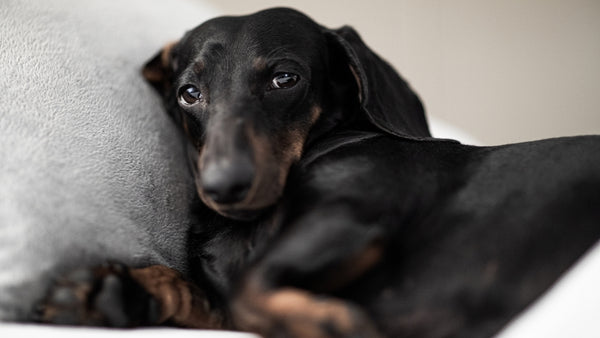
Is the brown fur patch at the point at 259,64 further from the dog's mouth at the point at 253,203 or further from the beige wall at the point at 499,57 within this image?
the beige wall at the point at 499,57

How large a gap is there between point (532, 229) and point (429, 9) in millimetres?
3094

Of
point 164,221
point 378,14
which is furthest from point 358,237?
point 378,14

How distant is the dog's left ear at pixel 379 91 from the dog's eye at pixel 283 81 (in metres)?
0.22

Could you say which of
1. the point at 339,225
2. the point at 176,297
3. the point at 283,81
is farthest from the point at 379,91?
the point at 176,297

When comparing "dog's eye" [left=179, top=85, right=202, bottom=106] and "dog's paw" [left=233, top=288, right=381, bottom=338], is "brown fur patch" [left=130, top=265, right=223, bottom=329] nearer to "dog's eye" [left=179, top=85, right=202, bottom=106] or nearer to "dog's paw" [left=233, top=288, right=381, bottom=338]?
"dog's paw" [left=233, top=288, right=381, bottom=338]

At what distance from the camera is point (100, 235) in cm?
147

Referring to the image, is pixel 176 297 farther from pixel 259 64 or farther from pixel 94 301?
pixel 259 64

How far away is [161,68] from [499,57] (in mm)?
2902

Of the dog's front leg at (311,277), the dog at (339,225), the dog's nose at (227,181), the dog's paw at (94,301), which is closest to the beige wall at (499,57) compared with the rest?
the dog at (339,225)

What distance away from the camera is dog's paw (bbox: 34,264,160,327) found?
1.31 meters

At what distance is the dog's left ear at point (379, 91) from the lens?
71.6 inches

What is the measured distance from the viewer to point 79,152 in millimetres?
1595

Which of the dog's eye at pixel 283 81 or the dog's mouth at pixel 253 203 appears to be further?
the dog's eye at pixel 283 81

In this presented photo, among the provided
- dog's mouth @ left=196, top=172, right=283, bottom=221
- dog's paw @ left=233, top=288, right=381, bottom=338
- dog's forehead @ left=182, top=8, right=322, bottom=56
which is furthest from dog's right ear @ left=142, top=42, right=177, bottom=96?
dog's paw @ left=233, top=288, right=381, bottom=338
